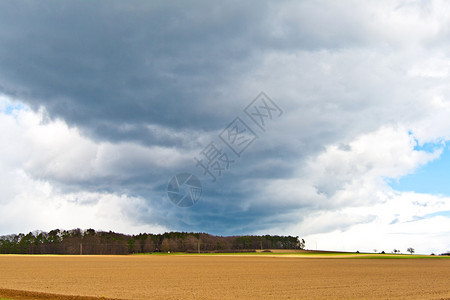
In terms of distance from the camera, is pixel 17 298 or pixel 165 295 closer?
pixel 17 298

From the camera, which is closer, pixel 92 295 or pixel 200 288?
pixel 92 295

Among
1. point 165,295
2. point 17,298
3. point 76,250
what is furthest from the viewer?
point 76,250

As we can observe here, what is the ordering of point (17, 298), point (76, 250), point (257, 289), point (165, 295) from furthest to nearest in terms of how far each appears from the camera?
point (76, 250), point (257, 289), point (165, 295), point (17, 298)

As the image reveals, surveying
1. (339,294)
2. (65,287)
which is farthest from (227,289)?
(65,287)

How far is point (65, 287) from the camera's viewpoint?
29.4 metres

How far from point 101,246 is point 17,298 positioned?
610ft

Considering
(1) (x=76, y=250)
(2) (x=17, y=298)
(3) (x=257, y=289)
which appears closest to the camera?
(2) (x=17, y=298)

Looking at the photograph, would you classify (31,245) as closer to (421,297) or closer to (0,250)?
(0,250)

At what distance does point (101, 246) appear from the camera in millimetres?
198500

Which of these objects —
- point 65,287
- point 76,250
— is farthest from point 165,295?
point 76,250

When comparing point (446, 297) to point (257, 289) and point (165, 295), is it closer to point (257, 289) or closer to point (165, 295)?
point (257, 289)

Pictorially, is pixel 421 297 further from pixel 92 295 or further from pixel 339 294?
pixel 92 295

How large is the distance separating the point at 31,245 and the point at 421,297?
685 ft

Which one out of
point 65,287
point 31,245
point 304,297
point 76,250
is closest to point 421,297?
point 304,297
